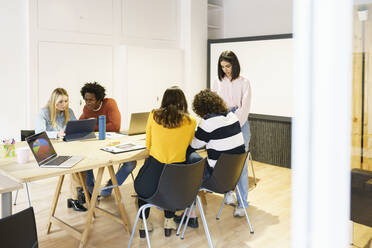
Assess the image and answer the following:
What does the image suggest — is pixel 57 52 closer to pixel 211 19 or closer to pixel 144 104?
pixel 144 104

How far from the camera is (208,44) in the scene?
23.3 feet

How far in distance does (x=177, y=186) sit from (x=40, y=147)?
107 cm

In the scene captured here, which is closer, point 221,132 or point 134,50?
point 221,132

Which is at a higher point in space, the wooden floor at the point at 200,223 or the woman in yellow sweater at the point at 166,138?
the woman in yellow sweater at the point at 166,138

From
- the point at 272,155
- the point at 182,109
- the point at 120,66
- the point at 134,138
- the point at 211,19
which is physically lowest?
the point at 272,155


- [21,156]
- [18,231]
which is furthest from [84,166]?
[18,231]

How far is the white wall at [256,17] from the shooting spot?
21.7ft

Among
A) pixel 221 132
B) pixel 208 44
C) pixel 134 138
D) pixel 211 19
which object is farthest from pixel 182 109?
pixel 211 19

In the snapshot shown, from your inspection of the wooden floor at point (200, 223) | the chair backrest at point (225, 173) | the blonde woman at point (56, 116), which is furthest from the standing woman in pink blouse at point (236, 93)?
the blonde woman at point (56, 116)

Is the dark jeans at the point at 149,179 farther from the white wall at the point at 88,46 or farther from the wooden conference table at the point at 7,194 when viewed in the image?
the white wall at the point at 88,46

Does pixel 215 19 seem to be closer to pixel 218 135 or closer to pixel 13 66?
pixel 13 66

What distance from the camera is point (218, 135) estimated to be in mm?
3102

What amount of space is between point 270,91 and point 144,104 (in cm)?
214

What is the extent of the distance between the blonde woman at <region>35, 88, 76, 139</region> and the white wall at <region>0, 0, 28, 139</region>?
4.86ft
